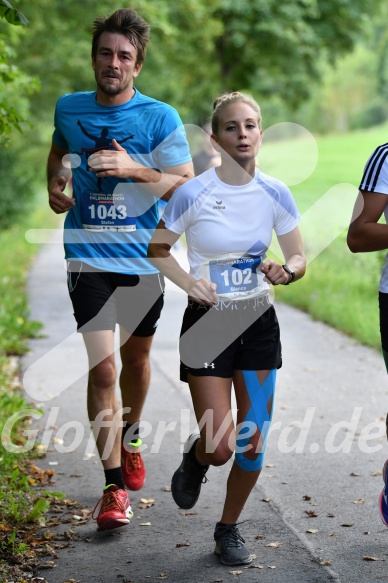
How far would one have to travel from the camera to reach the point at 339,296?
1378cm

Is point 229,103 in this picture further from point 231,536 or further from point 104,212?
point 231,536

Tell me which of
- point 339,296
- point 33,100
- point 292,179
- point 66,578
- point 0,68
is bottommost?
point 66,578

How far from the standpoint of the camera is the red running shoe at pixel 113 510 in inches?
214

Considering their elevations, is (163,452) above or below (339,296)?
below

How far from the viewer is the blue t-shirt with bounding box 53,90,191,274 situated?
5.54 m

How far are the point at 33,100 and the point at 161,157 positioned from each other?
21.8 meters

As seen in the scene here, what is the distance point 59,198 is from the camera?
5.59 m

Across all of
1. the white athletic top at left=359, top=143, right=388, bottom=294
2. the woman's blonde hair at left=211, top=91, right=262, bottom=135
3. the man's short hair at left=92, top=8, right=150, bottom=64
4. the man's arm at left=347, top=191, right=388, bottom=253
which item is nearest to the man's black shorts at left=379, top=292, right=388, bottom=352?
the man's arm at left=347, top=191, right=388, bottom=253

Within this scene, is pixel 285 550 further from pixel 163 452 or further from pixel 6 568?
pixel 163 452

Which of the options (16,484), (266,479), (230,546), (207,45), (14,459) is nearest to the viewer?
(230,546)

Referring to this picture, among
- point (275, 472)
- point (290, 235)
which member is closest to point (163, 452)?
point (275, 472)

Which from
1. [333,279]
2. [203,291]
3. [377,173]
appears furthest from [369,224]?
[333,279]

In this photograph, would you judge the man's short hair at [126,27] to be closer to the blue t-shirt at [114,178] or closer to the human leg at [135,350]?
the blue t-shirt at [114,178]

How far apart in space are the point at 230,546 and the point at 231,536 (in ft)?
0.19
